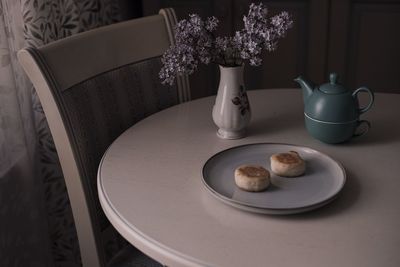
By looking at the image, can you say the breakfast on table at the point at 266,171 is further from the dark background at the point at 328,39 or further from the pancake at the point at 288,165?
the dark background at the point at 328,39

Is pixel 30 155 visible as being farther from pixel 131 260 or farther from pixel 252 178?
pixel 252 178

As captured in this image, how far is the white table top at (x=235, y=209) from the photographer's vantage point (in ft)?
2.54

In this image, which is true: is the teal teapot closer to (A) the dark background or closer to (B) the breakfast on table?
(B) the breakfast on table

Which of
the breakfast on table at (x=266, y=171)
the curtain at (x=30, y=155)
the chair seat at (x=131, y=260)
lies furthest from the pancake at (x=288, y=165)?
the curtain at (x=30, y=155)

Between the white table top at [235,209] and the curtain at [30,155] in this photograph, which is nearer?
the white table top at [235,209]

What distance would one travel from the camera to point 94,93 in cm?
123

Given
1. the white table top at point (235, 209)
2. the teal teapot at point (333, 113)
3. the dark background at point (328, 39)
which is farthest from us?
the dark background at point (328, 39)

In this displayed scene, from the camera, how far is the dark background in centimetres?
196

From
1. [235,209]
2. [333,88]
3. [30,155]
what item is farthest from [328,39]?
[235,209]

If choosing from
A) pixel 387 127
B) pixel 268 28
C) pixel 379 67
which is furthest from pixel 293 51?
pixel 268 28

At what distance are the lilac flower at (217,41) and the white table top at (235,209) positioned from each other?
0.58 feet

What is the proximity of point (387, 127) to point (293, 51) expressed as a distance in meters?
0.96

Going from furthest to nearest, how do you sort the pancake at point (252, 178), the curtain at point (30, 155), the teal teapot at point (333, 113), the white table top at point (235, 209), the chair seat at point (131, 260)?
the curtain at point (30, 155) < the chair seat at point (131, 260) < the teal teapot at point (333, 113) < the pancake at point (252, 178) < the white table top at point (235, 209)

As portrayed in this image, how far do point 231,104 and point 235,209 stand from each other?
0.97 feet
